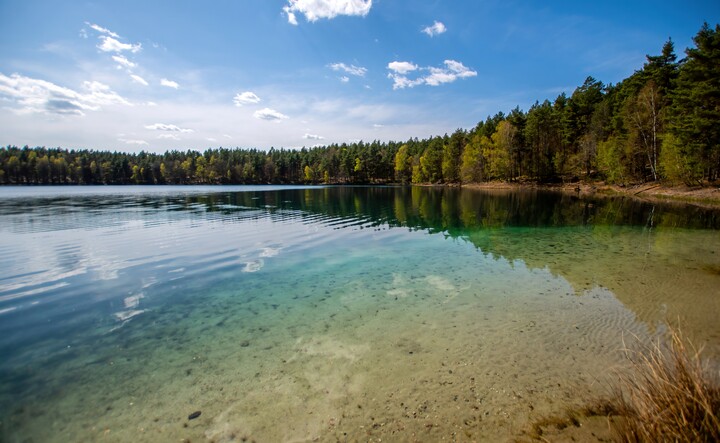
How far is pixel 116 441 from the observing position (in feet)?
17.6

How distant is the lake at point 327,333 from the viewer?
5.83 metres

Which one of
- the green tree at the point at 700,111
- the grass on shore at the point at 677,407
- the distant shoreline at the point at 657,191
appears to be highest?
the green tree at the point at 700,111

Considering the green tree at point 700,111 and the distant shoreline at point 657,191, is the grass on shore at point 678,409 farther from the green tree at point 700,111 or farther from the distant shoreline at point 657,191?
the green tree at point 700,111

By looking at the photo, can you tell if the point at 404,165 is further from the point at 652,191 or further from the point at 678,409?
the point at 678,409

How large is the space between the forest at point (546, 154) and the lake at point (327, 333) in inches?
1442

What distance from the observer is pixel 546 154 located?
85625 mm

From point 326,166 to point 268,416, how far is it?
16479 centimetres

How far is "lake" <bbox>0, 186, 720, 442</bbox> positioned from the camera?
583 cm

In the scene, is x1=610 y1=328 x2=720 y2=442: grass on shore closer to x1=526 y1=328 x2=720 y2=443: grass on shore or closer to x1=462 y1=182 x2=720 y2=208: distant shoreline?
x1=526 y1=328 x2=720 y2=443: grass on shore

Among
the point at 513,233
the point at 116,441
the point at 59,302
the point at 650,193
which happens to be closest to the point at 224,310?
the point at 116,441

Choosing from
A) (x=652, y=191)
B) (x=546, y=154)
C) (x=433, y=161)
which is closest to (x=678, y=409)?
(x=652, y=191)

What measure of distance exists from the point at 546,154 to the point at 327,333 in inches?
3721

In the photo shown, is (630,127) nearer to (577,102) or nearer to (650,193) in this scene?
(650,193)

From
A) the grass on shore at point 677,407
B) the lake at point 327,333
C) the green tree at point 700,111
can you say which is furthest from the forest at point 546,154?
the grass on shore at point 677,407
